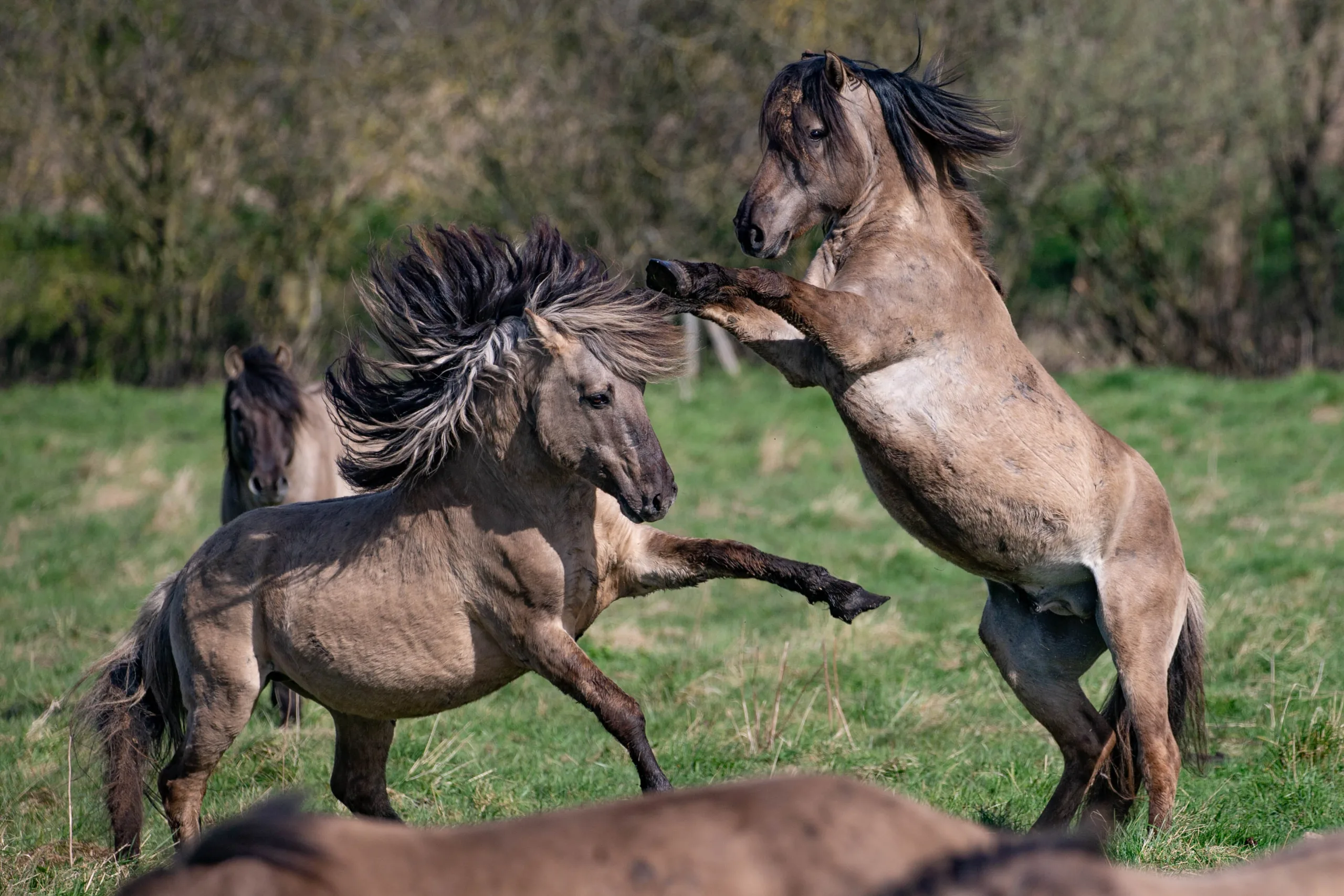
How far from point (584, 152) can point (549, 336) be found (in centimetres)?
1512

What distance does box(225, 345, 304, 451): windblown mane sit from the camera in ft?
25.9

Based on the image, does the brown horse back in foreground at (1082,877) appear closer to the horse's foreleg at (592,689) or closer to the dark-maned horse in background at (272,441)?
the horse's foreleg at (592,689)

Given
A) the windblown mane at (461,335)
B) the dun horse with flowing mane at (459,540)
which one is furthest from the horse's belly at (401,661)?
the windblown mane at (461,335)

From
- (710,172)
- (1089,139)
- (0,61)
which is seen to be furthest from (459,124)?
(1089,139)

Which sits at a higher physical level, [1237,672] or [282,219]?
[1237,672]

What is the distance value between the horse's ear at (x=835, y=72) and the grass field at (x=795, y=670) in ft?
8.44

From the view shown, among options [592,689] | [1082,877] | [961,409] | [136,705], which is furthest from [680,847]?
[136,705]

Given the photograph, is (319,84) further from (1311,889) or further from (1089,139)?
(1311,889)

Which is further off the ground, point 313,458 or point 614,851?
point 614,851

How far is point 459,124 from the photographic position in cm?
1931

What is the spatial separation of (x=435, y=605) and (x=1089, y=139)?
1531 cm

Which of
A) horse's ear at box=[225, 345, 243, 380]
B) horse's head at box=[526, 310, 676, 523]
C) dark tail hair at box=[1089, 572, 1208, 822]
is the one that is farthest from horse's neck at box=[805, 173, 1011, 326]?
horse's ear at box=[225, 345, 243, 380]

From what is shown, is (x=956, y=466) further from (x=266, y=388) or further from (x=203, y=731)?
(x=266, y=388)

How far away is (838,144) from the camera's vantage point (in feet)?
15.9
